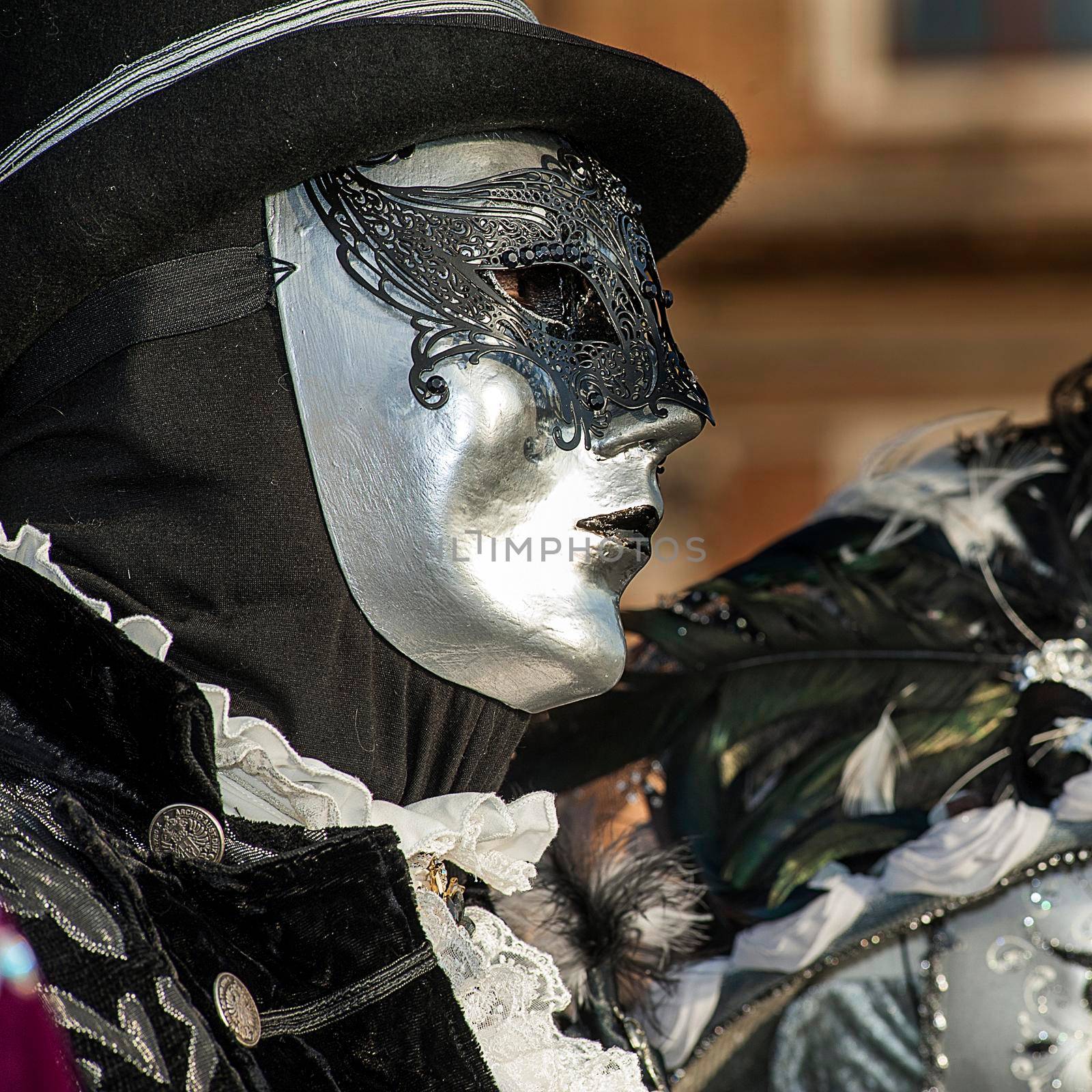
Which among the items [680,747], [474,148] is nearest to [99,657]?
[474,148]

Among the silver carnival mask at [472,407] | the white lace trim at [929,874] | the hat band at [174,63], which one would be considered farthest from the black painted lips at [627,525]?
the white lace trim at [929,874]

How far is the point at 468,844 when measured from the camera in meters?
1.29

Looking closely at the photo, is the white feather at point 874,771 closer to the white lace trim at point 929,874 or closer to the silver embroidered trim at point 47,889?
the white lace trim at point 929,874

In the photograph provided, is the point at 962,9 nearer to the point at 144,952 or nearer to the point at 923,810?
the point at 923,810

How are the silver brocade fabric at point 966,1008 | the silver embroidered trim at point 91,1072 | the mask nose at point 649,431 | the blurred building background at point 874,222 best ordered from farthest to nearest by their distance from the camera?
the blurred building background at point 874,222 → the silver brocade fabric at point 966,1008 → the mask nose at point 649,431 → the silver embroidered trim at point 91,1072

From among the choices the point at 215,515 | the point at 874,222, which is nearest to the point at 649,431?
the point at 215,515

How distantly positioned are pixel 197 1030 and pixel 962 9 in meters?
6.43

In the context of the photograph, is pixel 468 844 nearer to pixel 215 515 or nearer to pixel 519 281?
pixel 215 515

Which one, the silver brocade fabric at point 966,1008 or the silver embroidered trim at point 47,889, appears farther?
the silver brocade fabric at point 966,1008

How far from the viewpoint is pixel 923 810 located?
1.94m

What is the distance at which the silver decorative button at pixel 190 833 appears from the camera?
111 cm

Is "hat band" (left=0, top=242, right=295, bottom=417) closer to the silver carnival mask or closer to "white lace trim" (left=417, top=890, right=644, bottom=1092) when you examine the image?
the silver carnival mask

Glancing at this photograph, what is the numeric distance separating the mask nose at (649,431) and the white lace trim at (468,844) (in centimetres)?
33

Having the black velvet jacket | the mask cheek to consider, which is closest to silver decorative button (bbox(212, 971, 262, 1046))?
the black velvet jacket
